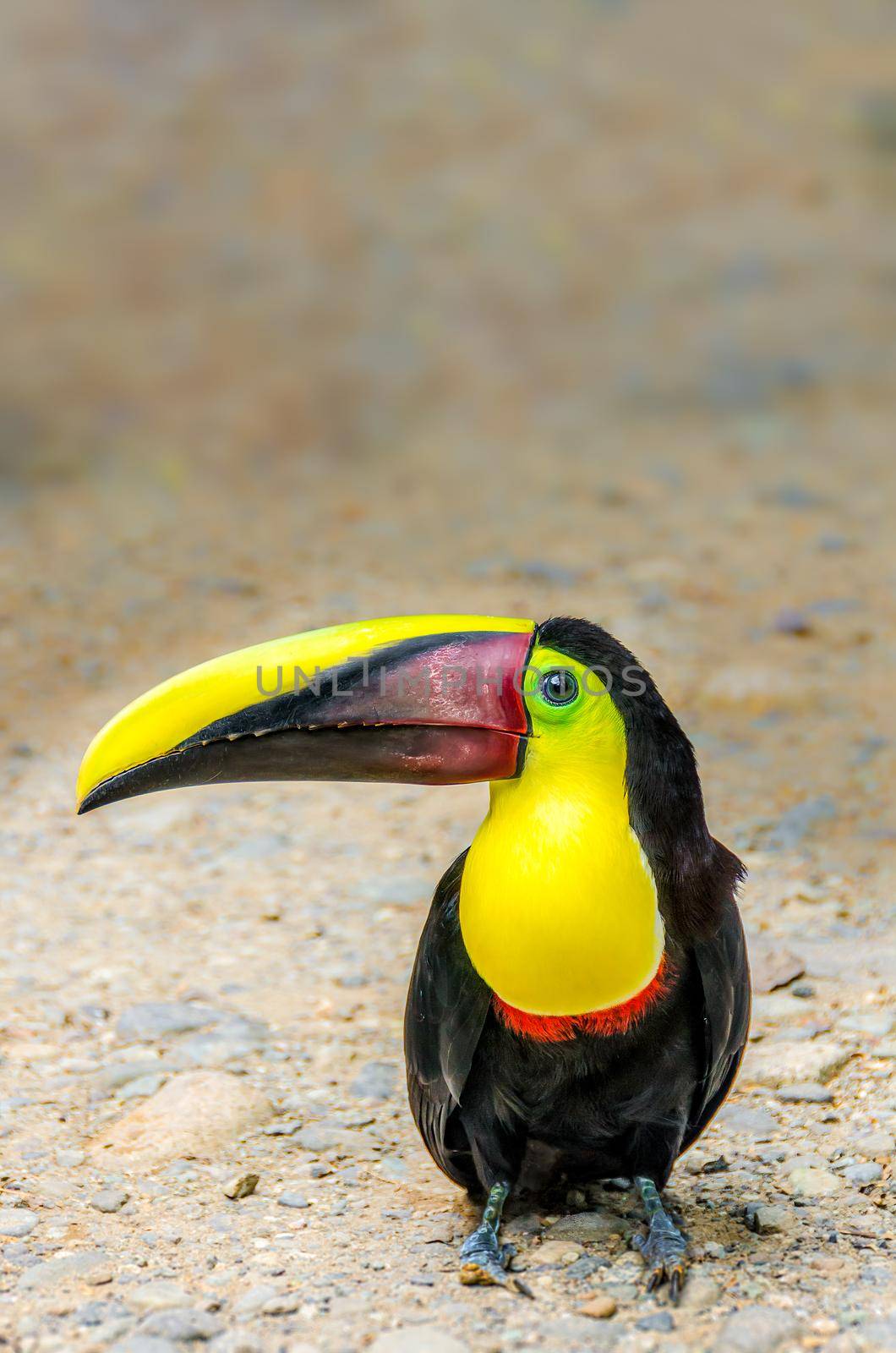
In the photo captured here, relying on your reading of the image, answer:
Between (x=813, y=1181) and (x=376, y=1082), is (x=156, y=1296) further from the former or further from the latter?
(x=813, y=1181)

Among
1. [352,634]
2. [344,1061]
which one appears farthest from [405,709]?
[344,1061]

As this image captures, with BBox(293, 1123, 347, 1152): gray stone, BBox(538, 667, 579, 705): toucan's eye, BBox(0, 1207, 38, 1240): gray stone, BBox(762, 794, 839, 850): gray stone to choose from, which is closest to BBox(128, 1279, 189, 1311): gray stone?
BBox(0, 1207, 38, 1240): gray stone

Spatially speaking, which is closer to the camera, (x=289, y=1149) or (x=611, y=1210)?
(x=611, y=1210)

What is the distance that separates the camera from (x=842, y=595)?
7191 mm

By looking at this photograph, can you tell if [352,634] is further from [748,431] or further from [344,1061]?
[748,431]

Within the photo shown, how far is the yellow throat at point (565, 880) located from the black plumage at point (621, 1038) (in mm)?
52

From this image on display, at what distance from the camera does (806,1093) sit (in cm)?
347

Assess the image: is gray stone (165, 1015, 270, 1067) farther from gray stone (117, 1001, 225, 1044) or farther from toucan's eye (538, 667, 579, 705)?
toucan's eye (538, 667, 579, 705)

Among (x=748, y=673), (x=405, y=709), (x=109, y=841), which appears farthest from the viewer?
(x=748, y=673)

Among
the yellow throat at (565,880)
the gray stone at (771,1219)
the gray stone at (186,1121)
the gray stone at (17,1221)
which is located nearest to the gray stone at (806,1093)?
the gray stone at (771,1219)

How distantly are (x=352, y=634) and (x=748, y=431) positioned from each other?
809 cm

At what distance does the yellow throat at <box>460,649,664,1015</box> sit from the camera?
2406mm

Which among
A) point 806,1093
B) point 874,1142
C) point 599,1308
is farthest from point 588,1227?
point 806,1093

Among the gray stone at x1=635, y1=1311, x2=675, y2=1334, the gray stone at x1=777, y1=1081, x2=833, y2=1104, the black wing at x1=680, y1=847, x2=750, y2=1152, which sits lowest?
the gray stone at x1=635, y1=1311, x2=675, y2=1334
